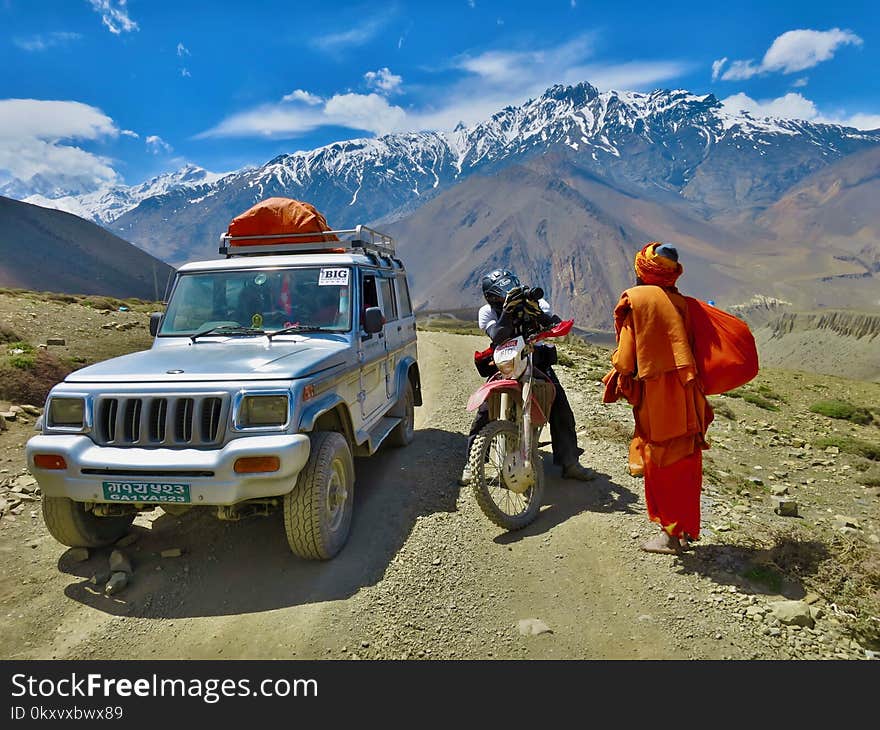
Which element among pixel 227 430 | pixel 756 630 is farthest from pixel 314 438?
pixel 756 630

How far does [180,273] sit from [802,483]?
8.31 meters

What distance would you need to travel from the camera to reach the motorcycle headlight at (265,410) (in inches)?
153

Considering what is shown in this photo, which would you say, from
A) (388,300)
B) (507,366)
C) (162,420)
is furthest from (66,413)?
(388,300)

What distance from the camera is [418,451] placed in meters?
7.18

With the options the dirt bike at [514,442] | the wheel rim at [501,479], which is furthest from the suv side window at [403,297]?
the wheel rim at [501,479]

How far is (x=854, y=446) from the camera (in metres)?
9.79

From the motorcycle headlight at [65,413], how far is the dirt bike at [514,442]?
2855 millimetres

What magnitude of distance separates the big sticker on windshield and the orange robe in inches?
103

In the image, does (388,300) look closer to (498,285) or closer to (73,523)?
(498,285)

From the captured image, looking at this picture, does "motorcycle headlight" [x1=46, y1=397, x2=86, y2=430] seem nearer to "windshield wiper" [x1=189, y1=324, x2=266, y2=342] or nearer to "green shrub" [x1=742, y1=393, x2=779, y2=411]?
"windshield wiper" [x1=189, y1=324, x2=266, y2=342]

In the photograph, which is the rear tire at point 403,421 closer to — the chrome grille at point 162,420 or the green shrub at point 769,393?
the chrome grille at point 162,420

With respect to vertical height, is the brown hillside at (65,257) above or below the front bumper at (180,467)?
above

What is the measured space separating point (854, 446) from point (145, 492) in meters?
10.8
